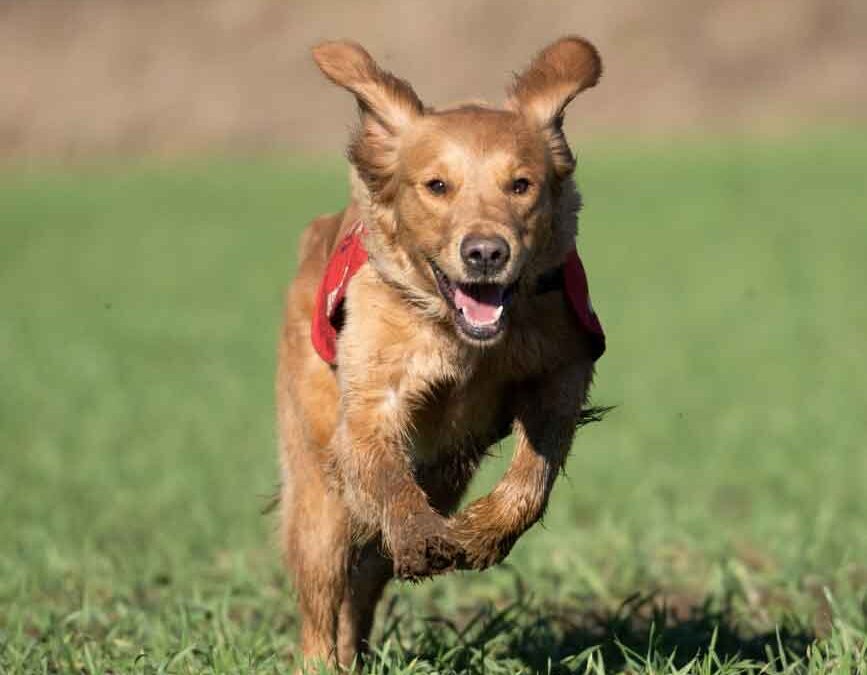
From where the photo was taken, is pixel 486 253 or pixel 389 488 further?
pixel 389 488

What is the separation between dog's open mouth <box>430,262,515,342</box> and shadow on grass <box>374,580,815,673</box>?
3.59 ft

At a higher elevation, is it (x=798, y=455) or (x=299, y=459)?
(x=299, y=459)

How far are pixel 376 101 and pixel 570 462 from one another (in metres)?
7.39

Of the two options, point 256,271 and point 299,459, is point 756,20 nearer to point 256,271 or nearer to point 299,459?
point 256,271

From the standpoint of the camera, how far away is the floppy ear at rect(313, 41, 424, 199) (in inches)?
198

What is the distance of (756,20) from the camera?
56.0 meters

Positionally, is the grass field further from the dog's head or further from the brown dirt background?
the brown dirt background

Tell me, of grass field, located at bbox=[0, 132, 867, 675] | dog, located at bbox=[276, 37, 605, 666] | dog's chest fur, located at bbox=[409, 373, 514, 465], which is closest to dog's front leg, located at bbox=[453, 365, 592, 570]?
dog, located at bbox=[276, 37, 605, 666]

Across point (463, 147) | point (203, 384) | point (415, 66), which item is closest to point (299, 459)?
point (463, 147)

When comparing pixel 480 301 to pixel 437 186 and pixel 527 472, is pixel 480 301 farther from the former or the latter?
A: pixel 527 472

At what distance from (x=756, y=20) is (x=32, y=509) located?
49073mm

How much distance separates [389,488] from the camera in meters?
4.71

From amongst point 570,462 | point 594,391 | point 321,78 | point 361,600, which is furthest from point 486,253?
point 321,78

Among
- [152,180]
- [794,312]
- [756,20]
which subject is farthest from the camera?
[756,20]
